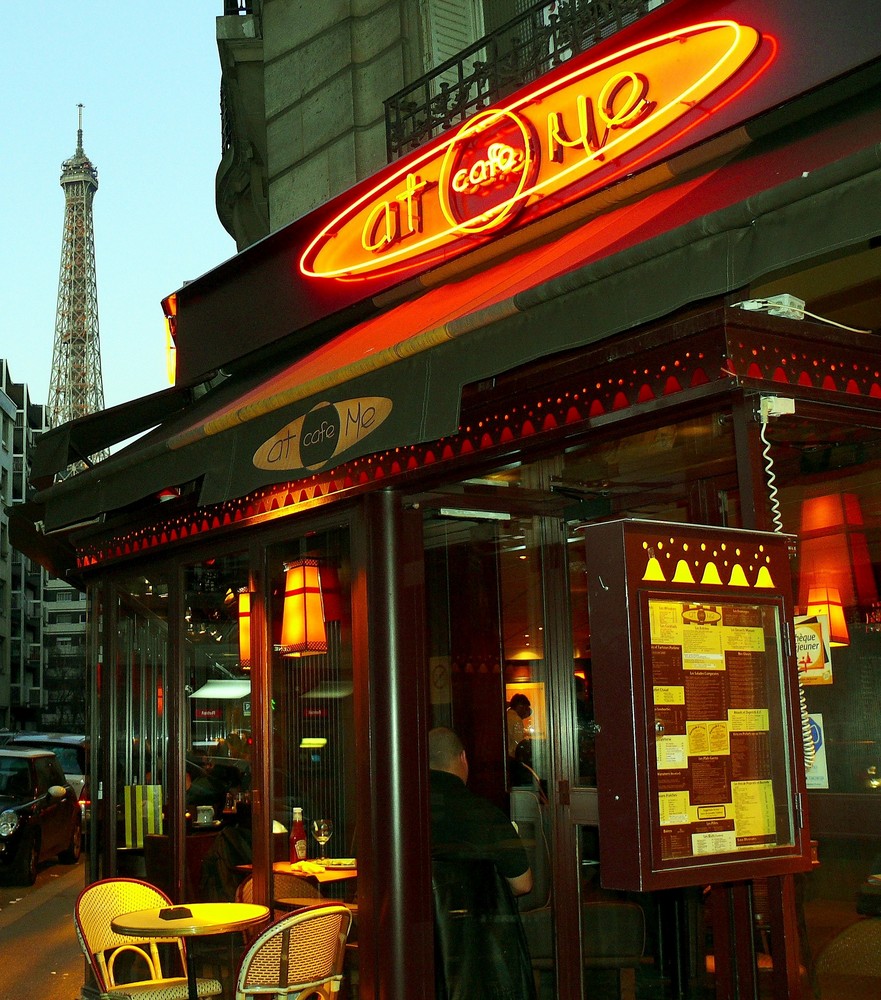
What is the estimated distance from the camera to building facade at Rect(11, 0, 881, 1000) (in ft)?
12.5

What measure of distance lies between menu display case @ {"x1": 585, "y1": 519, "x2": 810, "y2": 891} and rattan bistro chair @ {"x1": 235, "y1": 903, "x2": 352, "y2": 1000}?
9.39ft

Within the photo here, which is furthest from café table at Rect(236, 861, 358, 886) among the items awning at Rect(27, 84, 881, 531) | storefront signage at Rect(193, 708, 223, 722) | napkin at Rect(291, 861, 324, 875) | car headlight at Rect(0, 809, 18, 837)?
car headlight at Rect(0, 809, 18, 837)

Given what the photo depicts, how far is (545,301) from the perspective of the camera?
15.2 ft

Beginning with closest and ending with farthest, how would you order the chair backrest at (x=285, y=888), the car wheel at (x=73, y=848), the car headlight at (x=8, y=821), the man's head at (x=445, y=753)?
the man's head at (x=445, y=753) → the chair backrest at (x=285, y=888) → the car headlight at (x=8, y=821) → the car wheel at (x=73, y=848)

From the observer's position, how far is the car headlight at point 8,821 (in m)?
15.4

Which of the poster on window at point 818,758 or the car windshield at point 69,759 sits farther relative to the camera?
the car windshield at point 69,759

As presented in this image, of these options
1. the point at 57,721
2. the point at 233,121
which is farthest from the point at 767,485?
the point at 57,721

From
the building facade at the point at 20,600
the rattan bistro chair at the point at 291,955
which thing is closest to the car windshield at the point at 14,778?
the rattan bistro chair at the point at 291,955

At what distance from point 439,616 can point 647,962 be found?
81.4 inches

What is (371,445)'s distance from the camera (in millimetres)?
Answer: 5355

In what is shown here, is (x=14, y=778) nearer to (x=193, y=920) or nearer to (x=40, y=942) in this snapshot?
(x=40, y=942)

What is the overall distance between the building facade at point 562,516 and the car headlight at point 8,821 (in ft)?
21.3

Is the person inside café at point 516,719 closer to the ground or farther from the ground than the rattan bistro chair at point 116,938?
farther from the ground

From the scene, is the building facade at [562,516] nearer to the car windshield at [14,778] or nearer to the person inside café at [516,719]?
the person inside café at [516,719]
